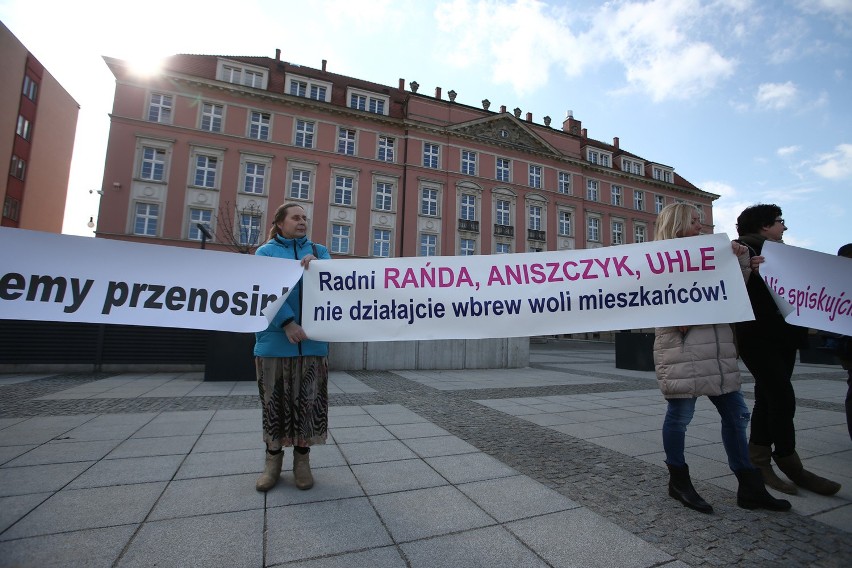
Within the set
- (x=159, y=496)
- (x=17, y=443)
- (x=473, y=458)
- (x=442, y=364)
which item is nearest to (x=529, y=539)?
(x=473, y=458)

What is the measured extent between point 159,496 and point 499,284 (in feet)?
9.08

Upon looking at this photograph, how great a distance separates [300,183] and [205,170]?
6090 mm

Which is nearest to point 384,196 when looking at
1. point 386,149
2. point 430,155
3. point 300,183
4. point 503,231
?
point 386,149

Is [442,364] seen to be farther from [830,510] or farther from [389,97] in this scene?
[389,97]

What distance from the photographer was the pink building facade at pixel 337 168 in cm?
2598

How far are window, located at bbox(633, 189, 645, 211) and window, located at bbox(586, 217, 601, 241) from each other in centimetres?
575

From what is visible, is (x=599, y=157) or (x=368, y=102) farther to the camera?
(x=599, y=157)

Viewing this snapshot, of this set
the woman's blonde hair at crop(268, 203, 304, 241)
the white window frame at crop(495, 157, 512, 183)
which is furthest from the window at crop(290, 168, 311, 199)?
the woman's blonde hair at crop(268, 203, 304, 241)

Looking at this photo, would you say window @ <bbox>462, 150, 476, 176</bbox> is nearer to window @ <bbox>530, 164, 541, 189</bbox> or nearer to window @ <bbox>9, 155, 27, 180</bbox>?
window @ <bbox>530, 164, 541, 189</bbox>

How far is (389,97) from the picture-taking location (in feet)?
109

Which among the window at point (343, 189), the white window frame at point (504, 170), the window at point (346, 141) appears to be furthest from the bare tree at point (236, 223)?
the white window frame at point (504, 170)

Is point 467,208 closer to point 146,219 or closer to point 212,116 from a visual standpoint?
point 212,116

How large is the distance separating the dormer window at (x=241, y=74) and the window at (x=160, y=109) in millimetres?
4002

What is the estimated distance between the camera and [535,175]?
36.6 meters
